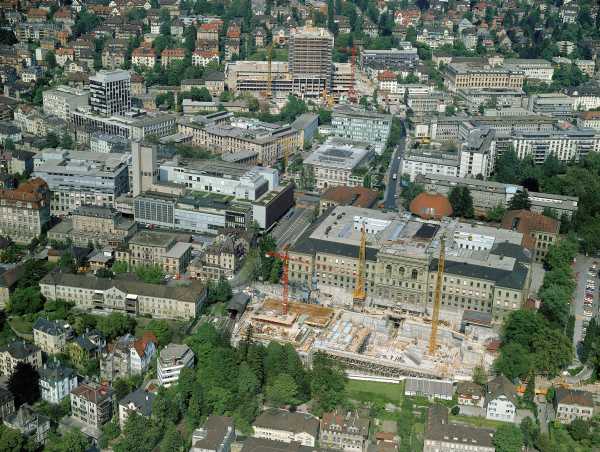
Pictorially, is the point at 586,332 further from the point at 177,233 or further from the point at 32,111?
the point at 32,111

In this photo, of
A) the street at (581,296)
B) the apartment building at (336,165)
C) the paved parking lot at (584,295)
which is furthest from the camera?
the apartment building at (336,165)

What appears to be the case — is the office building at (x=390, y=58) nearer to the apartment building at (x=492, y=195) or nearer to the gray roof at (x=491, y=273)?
the apartment building at (x=492, y=195)

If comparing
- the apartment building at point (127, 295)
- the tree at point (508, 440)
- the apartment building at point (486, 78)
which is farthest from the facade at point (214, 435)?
the apartment building at point (486, 78)

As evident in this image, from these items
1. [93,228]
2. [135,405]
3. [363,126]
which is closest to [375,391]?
[135,405]

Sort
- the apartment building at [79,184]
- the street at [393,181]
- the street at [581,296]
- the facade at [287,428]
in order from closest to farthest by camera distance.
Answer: the facade at [287,428] < the street at [581,296] < the apartment building at [79,184] < the street at [393,181]

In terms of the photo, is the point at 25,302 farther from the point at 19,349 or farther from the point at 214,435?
the point at 214,435

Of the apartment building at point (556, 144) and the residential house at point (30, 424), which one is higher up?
the apartment building at point (556, 144)

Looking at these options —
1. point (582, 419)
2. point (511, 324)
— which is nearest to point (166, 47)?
point (511, 324)
